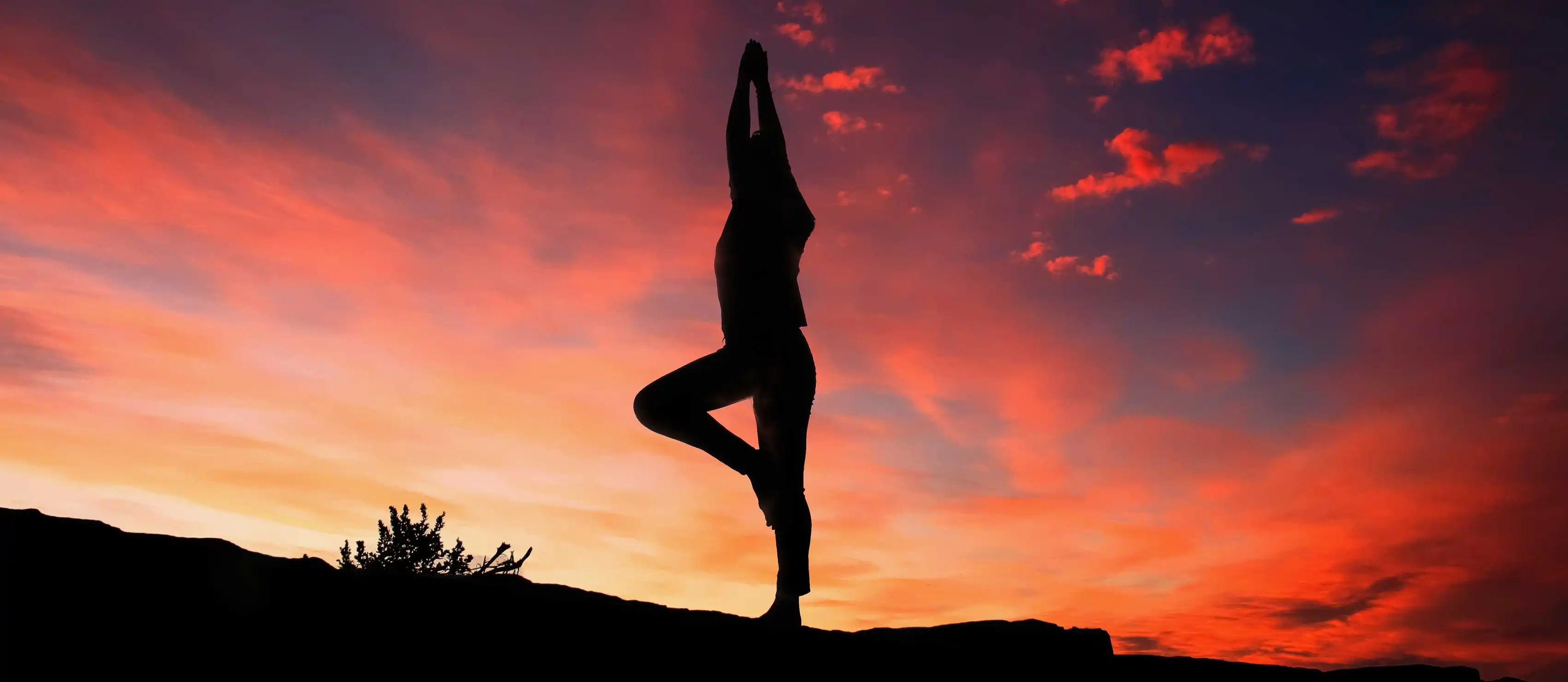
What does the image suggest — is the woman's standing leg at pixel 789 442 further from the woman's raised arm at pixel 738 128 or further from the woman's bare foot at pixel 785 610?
the woman's raised arm at pixel 738 128

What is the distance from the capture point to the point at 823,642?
3.55 m

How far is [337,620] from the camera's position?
2732mm

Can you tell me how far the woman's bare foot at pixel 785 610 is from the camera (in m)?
4.61

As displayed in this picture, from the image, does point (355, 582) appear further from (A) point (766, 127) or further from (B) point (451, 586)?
(A) point (766, 127)

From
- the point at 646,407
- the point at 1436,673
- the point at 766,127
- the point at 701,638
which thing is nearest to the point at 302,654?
the point at 701,638

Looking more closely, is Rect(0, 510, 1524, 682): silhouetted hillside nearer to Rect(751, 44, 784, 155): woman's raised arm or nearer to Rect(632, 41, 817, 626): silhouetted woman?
Rect(632, 41, 817, 626): silhouetted woman

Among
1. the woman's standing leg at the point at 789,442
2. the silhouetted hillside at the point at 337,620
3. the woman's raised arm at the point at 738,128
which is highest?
the woman's raised arm at the point at 738,128

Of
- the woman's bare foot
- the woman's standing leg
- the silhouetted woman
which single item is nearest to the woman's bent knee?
the silhouetted woman

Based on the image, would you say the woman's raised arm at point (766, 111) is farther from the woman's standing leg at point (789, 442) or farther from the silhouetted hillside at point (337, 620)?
the silhouetted hillside at point (337, 620)

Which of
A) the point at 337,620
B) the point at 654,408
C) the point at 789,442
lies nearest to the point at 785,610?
the point at 789,442

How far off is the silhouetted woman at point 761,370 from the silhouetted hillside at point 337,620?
3.69 feet

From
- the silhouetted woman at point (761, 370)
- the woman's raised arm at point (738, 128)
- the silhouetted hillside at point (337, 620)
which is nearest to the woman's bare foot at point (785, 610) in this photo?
the silhouetted woman at point (761, 370)

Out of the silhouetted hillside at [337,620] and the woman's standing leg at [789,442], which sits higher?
the woman's standing leg at [789,442]

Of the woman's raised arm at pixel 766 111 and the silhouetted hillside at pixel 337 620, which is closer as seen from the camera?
the silhouetted hillside at pixel 337 620
